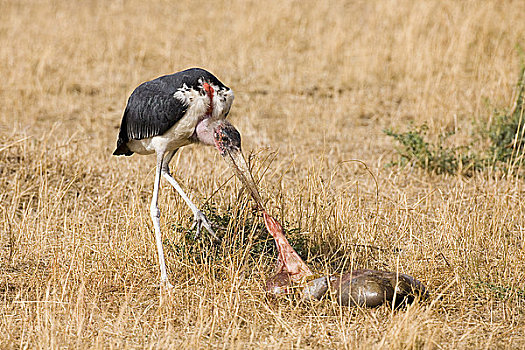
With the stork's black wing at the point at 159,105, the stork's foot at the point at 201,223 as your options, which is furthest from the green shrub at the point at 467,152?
the stork's black wing at the point at 159,105

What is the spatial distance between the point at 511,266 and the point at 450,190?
1.63 meters

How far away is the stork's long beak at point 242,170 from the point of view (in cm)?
471

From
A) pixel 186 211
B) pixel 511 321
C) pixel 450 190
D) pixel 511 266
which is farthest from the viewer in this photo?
pixel 450 190

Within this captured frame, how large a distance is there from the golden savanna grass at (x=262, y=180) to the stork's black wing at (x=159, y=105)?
2.29 feet

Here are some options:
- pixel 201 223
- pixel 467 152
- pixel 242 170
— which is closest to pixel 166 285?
pixel 201 223

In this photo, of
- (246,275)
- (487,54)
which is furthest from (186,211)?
(487,54)

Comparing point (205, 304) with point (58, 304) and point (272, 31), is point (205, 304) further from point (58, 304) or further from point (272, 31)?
point (272, 31)

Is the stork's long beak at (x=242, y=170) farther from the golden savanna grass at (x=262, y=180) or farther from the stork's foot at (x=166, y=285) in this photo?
the stork's foot at (x=166, y=285)

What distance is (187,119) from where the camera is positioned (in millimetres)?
4828

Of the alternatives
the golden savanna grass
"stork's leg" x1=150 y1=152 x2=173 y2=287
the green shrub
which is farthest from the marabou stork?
the green shrub

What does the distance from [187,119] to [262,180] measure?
1.36m

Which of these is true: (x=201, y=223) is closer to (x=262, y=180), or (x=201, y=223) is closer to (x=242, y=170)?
(x=242, y=170)

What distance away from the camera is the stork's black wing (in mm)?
4812

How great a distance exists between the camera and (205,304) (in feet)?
15.0
